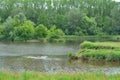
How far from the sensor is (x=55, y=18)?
13175cm

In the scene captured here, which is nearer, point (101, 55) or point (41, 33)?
point (101, 55)

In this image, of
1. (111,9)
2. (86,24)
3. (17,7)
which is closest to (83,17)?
(86,24)

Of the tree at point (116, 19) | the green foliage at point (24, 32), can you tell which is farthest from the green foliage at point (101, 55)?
the tree at point (116, 19)

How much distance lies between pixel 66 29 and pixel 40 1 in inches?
1127

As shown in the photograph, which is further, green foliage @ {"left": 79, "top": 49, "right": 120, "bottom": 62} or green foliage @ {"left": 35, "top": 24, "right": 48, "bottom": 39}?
green foliage @ {"left": 35, "top": 24, "right": 48, "bottom": 39}

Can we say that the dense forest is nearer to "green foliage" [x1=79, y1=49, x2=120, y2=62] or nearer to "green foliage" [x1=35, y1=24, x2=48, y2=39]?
"green foliage" [x1=35, y1=24, x2=48, y2=39]

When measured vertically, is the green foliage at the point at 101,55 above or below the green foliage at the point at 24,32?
above

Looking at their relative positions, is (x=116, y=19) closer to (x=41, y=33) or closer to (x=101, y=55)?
(x=41, y=33)

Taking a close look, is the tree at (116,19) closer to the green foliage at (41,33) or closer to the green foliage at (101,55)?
the green foliage at (41,33)

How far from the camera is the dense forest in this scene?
4296 inches

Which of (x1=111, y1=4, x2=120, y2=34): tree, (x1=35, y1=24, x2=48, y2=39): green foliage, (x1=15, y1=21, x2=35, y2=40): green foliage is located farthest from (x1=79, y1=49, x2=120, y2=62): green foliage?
(x1=111, y1=4, x2=120, y2=34): tree

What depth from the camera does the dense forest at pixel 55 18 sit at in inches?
4296

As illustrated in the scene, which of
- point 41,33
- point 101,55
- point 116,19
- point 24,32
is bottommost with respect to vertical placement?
point 41,33

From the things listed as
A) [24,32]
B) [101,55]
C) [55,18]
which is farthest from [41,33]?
[101,55]
